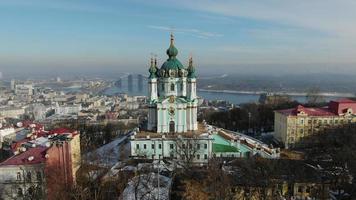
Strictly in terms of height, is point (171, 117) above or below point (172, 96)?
below

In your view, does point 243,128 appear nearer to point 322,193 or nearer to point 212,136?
point 212,136

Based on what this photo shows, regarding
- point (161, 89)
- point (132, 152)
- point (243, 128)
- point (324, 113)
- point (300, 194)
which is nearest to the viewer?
point (300, 194)

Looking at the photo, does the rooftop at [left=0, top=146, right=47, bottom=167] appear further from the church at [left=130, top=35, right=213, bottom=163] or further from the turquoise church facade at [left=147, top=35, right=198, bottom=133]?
the turquoise church facade at [left=147, top=35, right=198, bottom=133]

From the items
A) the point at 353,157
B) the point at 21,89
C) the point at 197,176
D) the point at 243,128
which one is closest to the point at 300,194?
the point at 353,157

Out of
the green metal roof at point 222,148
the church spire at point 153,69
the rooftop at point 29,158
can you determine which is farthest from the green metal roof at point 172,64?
the rooftop at point 29,158

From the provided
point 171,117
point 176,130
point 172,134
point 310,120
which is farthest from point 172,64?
point 310,120

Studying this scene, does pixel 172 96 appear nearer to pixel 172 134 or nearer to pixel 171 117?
pixel 171 117

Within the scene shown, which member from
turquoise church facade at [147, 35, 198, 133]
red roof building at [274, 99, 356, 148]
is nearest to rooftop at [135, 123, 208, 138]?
turquoise church facade at [147, 35, 198, 133]

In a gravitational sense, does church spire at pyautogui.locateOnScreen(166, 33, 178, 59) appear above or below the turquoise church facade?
above

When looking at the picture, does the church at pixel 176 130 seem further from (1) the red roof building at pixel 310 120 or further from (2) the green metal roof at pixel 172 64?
(1) the red roof building at pixel 310 120
